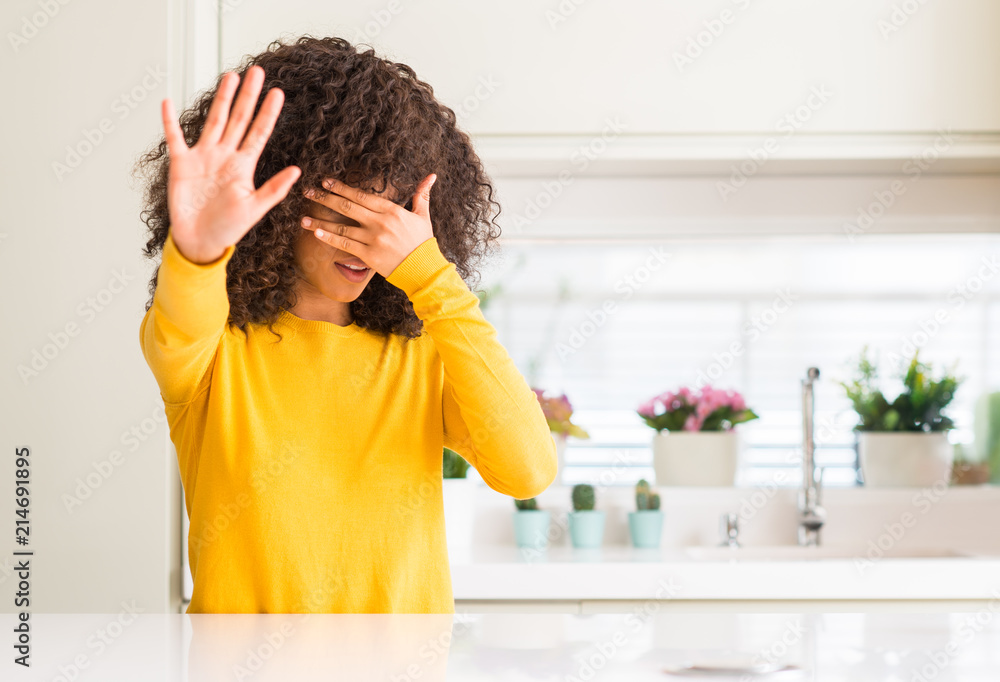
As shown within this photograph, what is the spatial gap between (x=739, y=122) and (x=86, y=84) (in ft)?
3.91

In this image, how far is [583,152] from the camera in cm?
170

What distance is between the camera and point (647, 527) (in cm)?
183

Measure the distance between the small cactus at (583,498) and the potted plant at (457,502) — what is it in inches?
9.5

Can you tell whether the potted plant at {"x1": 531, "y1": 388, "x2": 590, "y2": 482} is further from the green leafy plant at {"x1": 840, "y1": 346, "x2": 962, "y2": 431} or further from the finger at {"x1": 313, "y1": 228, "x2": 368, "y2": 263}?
the finger at {"x1": 313, "y1": 228, "x2": 368, "y2": 263}

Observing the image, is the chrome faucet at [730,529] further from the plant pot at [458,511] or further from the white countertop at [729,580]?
the plant pot at [458,511]

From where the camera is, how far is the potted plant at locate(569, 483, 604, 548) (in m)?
1.80

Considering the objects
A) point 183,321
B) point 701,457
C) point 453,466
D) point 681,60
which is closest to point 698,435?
point 701,457

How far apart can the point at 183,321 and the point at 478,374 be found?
0.89 ft

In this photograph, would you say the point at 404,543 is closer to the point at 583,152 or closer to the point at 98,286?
the point at 98,286

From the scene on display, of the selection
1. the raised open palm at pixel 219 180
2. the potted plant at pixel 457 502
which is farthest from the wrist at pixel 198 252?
the potted plant at pixel 457 502

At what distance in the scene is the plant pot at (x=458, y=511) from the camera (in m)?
1.63

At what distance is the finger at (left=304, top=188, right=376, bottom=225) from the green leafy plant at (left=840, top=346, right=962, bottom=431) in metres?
1.54

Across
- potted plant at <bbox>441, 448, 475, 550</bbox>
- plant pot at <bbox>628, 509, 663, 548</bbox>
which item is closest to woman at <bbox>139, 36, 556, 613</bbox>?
potted plant at <bbox>441, 448, 475, 550</bbox>

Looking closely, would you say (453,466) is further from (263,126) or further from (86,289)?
(263,126)
